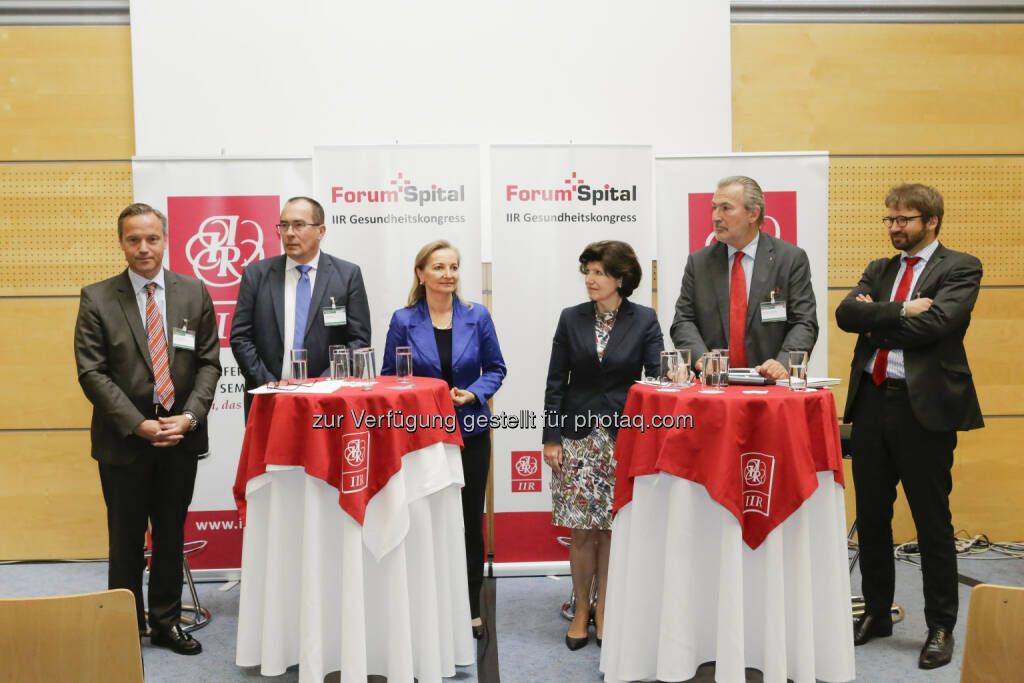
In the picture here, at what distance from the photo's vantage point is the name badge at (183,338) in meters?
3.34

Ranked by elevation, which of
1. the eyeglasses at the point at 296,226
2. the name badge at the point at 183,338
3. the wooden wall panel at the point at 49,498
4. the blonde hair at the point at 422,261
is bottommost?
the wooden wall panel at the point at 49,498

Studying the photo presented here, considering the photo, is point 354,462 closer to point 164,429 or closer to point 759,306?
point 164,429

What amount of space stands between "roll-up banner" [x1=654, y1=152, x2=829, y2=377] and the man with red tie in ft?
3.46

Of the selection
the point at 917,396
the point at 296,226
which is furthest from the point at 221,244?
the point at 917,396

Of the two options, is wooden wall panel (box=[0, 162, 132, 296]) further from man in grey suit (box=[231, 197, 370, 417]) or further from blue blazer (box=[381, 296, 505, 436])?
blue blazer (box=[381, 296, 505, 436])

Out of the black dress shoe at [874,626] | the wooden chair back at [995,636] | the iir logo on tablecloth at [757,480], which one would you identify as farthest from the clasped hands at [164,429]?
the black dress shoe at [874,626]

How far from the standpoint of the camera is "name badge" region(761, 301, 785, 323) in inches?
126

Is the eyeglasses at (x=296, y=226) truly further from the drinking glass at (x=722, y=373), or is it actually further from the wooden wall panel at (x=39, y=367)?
the drinking glass at (x=722, y=373)

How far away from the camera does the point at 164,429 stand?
10.5ft

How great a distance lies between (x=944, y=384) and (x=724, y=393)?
1.21m

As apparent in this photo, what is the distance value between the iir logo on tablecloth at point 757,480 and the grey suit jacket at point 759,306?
718 millimetres

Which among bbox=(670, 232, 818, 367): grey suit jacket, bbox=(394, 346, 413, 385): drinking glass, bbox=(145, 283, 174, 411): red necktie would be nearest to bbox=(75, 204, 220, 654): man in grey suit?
bbox=(145, 283, 174, 411): red necktie

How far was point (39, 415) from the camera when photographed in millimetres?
4684

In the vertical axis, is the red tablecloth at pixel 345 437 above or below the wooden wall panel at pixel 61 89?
below
